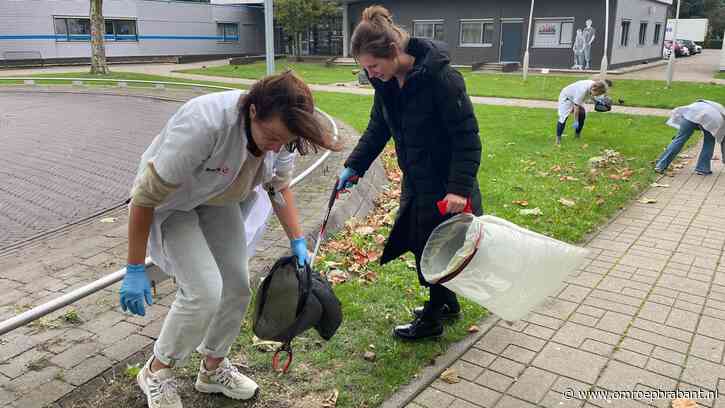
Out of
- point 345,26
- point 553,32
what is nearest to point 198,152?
point 553,32

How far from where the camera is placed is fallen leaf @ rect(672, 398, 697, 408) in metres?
3.02

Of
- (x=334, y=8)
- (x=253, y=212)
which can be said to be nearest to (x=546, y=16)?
(x=334, y=8)

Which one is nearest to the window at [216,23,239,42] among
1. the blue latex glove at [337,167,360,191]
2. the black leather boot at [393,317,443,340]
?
the blue latex glove at [337,167,360,191]

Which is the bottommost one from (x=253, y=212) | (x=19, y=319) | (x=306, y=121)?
(x=19, y=319)

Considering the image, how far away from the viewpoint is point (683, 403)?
9.96 feet

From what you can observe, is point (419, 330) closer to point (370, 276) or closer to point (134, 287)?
point (370, 276)

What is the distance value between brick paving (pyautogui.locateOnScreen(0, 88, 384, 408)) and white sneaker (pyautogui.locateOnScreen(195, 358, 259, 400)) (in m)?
0.55

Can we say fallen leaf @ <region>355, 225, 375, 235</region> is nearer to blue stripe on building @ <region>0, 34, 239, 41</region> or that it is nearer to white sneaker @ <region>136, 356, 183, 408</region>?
white sneaker @ <region>136, 356, 183, 408</region>

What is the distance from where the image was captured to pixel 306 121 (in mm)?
2270

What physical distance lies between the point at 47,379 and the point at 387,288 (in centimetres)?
228

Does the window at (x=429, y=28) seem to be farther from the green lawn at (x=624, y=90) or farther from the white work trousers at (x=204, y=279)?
the white work trousers at (x=204, y=279)

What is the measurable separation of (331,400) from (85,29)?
3833 centimetres

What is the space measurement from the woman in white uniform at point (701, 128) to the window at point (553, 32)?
24.3 m

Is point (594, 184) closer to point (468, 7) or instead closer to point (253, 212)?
point (253, 212)
